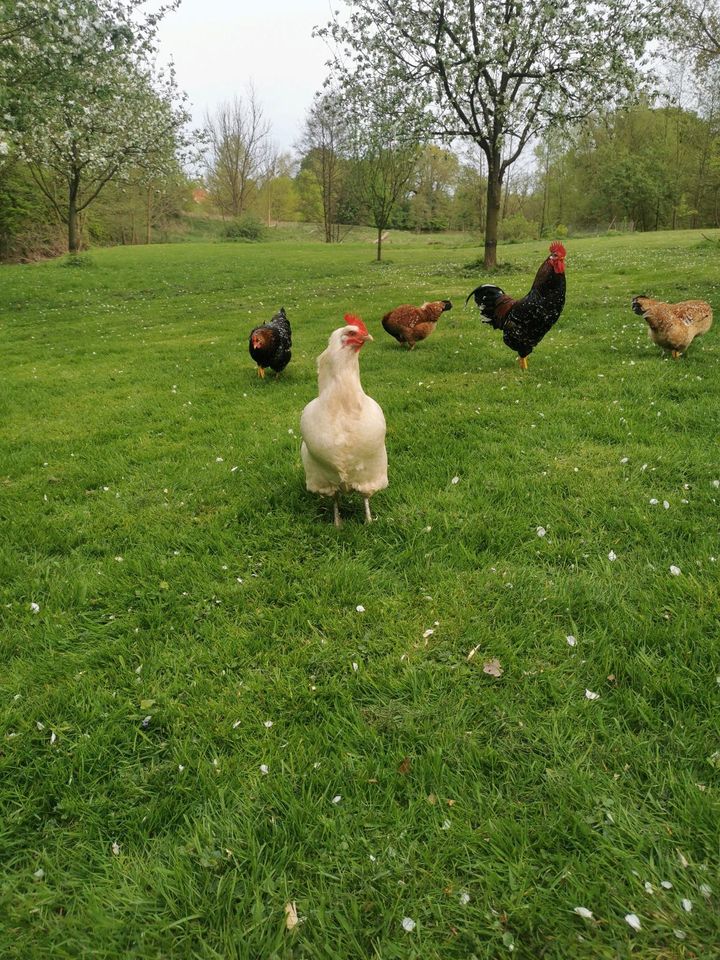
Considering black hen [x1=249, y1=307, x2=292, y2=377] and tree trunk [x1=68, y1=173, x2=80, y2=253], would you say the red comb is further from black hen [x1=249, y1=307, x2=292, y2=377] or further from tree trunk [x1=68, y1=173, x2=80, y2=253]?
tree trunk [x1=68, y1=173, x2=80, y2=253]

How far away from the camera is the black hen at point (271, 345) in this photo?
7297mm

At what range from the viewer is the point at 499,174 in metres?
16.5

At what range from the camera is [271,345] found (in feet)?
24.2

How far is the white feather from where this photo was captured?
3.49m

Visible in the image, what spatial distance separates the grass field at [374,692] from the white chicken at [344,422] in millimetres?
540

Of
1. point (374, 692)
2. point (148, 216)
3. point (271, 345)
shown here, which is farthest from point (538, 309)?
point (148, 216)

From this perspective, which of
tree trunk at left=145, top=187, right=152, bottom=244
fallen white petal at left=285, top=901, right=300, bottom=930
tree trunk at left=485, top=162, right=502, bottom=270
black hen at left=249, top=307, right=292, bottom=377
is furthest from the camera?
tree trunk at left=145, top=187, right=152, bottom=244

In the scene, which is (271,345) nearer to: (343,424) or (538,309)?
(538,309)

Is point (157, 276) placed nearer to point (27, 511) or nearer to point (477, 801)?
point (27, 511)

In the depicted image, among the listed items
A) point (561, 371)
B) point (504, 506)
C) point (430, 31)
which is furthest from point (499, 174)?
point (504, 506)

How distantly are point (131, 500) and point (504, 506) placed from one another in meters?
3.26

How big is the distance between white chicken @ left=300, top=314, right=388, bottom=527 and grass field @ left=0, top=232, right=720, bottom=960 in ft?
1.77

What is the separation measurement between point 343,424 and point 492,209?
16867mm

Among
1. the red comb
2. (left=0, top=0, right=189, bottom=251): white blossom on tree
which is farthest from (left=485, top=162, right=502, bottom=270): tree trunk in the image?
the red comb
